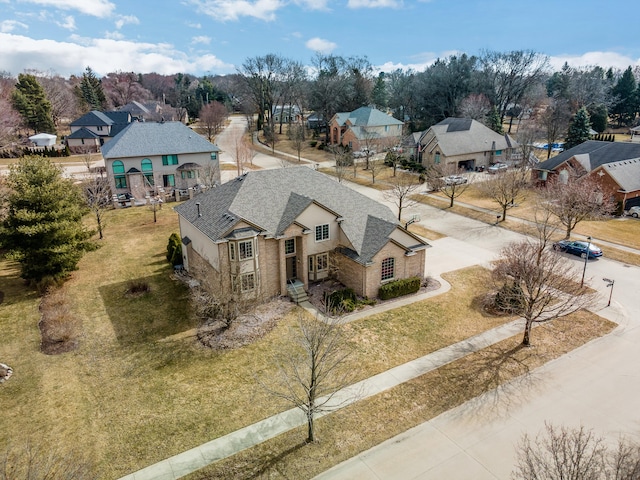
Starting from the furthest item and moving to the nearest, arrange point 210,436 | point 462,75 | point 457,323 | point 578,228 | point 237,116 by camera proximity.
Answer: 1. point 237,116
2. point 462,75
3. point 578,228
4. point 457,323
5. point 210,436

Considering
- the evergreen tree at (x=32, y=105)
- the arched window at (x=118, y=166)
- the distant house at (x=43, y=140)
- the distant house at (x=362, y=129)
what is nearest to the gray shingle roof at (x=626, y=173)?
the distant house at (x=362, y=129)

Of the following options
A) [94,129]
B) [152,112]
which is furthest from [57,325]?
[152,112]

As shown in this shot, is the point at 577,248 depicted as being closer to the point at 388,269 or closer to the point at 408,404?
the point at 388,269

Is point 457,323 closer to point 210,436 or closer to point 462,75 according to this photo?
point 210,436

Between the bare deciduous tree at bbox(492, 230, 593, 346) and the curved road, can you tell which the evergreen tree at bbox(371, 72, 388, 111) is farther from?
the curved road

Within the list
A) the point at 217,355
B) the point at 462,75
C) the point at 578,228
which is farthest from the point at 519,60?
the point at 217,355

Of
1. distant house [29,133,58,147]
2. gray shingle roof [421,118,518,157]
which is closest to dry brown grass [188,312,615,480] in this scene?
gray shingle roof [421,118,518,157]
